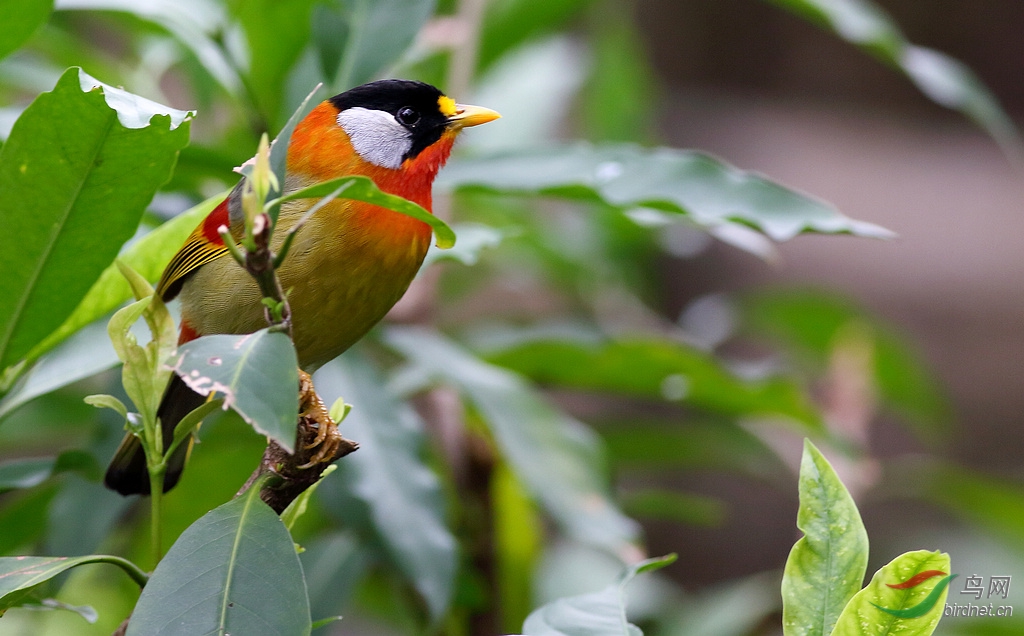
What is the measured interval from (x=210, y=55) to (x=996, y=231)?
434 cm

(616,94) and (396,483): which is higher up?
(616,94)

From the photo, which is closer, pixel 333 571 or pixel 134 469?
pixel 134 469

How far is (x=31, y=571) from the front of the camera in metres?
0.91

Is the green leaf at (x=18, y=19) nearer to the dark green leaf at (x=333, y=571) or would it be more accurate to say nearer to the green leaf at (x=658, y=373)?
the dark green leaf at (x=333, y=571)

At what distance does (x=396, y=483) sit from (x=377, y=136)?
25.0 inches

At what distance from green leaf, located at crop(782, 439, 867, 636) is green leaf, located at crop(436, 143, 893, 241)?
2.11ft

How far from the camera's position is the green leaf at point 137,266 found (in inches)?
53.0

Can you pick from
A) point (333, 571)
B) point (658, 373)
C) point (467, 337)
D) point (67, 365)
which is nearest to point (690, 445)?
point (658, 373)

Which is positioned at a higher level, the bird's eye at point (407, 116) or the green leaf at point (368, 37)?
the green leaf at point (368, 37)

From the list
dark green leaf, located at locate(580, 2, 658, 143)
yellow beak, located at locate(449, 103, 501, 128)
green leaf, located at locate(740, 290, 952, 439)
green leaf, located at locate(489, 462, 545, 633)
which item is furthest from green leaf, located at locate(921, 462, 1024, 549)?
yellow beak, located at locate(449, 103, 501, 128)

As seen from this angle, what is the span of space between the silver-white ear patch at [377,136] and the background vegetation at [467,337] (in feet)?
0.43

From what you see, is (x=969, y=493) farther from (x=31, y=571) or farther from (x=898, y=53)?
(x=31, y=571)

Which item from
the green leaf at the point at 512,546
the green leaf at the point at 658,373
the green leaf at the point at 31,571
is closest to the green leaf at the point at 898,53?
the green leaf at the point at 658,373

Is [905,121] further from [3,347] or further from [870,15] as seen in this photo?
[3,347]
